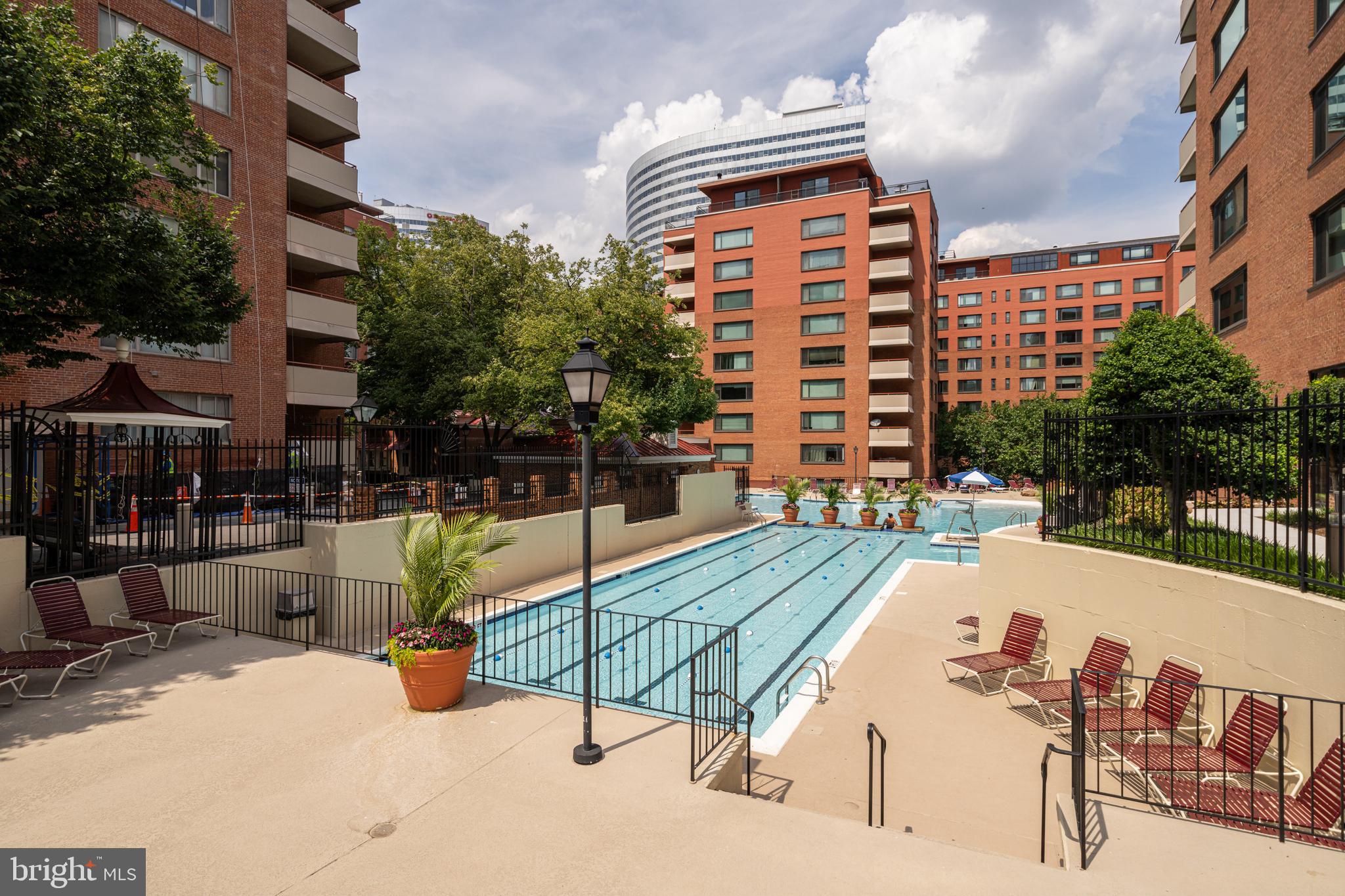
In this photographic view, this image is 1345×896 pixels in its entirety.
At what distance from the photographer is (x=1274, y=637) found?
6992 mm

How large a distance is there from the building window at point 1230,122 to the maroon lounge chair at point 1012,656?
17979mm

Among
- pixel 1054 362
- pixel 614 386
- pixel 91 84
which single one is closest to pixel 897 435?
pixel 614 386

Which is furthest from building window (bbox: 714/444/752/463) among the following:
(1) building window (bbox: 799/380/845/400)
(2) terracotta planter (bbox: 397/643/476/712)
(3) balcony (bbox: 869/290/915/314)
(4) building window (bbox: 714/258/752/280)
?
(2) terracotta planter (bbox: 397/643/476/712)

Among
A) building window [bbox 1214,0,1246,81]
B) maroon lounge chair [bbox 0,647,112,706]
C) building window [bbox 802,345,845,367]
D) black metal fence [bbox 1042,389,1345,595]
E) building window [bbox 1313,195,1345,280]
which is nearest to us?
black metal fence [bbox 1042,389,1345,595]

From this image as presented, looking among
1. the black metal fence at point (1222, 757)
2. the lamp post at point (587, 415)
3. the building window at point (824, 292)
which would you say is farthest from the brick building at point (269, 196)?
the building window at point (824, 292)

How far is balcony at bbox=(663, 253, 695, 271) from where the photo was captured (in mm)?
56594

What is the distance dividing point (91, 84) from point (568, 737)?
13814 mm

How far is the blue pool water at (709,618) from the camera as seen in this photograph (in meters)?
10.6

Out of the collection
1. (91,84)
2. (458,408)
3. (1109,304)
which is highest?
(1109,304)

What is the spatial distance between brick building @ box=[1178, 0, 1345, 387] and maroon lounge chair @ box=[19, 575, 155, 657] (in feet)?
76.4

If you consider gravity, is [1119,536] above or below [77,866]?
above

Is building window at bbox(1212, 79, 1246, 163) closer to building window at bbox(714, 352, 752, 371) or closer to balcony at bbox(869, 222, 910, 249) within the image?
balcony at bbox(869, 222, 910, 249)

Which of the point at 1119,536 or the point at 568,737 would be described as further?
the point at 1119,536

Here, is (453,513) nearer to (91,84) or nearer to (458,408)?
(91,84)
